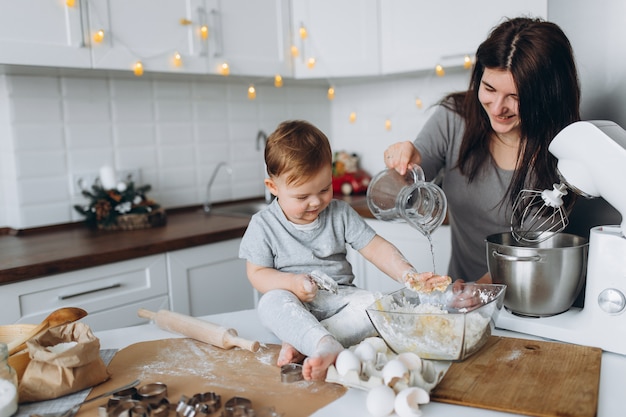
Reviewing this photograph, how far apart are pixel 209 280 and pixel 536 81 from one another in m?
1.35

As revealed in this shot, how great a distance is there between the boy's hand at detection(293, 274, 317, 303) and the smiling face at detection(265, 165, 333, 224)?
0.54 feet

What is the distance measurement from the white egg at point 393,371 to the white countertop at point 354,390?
0.05m

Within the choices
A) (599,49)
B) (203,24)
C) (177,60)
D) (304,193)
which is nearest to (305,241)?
(304,193)

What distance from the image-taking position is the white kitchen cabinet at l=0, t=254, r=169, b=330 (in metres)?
1.70

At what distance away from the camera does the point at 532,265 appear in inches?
41.4

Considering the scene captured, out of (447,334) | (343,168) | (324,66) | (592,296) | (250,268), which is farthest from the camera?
(343,168)

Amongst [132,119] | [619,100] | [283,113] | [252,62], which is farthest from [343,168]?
[619,100]

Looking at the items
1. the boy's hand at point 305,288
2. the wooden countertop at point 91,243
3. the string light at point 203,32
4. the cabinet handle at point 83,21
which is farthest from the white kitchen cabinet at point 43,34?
the boy's hand at point 305,288

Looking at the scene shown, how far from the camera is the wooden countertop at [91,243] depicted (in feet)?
5.65

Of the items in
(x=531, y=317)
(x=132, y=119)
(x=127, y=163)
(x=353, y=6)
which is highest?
(x=353, y=6)

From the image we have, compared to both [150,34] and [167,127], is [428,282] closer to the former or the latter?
[150,34]

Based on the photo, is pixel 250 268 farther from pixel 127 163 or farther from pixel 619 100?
pixel 127 163

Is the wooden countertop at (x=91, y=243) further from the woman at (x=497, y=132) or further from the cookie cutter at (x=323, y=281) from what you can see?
the cookie cutter at (x=323, y=281)

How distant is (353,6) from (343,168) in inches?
31.0
